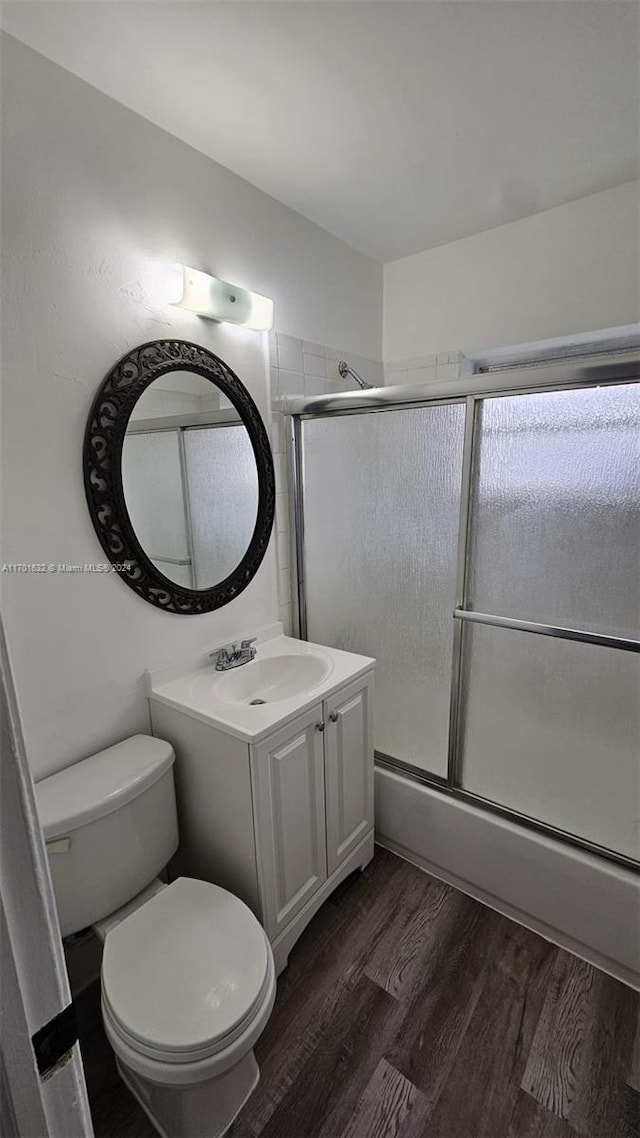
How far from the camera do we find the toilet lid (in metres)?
0.96

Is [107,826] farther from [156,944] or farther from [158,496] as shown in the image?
[158,496]

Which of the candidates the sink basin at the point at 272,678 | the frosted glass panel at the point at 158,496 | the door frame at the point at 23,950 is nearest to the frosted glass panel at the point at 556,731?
the sink basin at the point at 272,678

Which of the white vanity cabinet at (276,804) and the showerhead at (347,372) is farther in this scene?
the showerhead at (347,372)

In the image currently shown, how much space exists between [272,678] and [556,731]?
953mm

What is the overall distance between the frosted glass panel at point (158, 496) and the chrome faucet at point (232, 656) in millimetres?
288

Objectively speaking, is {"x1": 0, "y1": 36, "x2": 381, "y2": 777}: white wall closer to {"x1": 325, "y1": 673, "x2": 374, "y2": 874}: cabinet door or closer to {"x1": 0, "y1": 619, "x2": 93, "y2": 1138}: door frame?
{"x1": 325, "y1": 673, "x2": 374, "y2": 874}: cabinet door

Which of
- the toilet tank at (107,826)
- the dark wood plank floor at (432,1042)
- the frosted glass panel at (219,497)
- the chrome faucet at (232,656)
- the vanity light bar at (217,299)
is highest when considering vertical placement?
the vanity light bar at (217,299)

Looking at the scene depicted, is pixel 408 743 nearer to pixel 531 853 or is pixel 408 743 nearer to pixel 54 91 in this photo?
pixel 531 853

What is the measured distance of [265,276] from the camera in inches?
69.9

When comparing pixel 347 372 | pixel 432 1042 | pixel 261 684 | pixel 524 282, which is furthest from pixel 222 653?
pixel 524 282

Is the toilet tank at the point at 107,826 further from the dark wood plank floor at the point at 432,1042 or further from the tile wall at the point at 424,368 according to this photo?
the tile wall at the point at 424,368

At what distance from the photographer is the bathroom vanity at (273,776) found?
1.31 m

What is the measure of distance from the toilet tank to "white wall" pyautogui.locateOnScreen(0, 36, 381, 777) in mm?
109

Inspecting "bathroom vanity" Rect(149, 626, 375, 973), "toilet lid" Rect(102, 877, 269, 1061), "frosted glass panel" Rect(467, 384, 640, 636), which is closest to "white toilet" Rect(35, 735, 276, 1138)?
"toilet lid" Rect(102, 877, 269, 1061)
